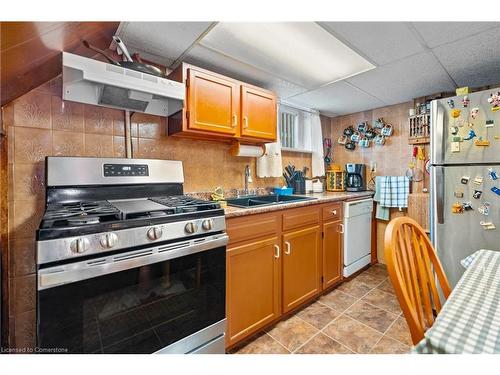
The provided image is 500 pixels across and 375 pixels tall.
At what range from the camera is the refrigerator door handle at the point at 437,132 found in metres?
1.76

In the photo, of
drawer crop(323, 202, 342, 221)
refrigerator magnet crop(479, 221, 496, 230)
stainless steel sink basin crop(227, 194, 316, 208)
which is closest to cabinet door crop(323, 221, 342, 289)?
drawer crop(323, 202, 342, 221)

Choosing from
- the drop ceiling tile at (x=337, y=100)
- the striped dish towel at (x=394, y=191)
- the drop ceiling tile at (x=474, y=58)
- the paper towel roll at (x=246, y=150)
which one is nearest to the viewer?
the drop ceiling tile at (x=474, y=58)

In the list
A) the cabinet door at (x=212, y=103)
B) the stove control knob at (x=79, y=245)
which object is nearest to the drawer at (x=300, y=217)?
the cabinet door at (x=212, y=103)

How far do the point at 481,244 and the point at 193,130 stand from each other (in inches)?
85.3

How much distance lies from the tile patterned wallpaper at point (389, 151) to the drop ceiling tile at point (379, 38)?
1.24 metres

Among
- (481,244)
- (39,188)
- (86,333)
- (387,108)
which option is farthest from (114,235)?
(387,108)

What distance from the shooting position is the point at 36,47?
39.2 inches

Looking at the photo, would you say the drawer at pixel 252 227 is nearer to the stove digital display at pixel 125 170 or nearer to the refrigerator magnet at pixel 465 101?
the stove digital display at pixel 125 170

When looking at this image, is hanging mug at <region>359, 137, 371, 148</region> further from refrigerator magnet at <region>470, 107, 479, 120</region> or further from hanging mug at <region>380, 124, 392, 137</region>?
refrigerator magnet at <region>470, 107, 479, 120</region>

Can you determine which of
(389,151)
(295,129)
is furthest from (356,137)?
(295,129)

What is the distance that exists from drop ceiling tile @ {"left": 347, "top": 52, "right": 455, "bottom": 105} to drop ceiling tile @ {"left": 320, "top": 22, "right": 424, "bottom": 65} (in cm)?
17

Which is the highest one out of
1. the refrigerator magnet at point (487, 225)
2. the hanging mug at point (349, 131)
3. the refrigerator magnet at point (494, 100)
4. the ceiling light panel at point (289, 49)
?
the ceiling light panel at point (289, 49)

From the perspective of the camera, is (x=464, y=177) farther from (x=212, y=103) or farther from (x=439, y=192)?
(x=212, y=103)
